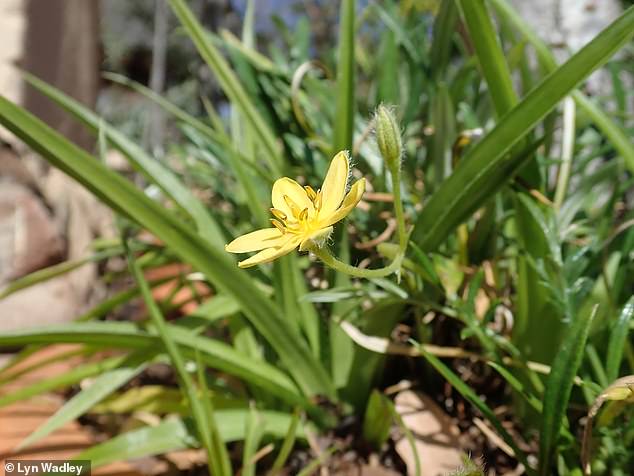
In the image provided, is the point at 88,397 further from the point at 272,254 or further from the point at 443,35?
the point at 443,35

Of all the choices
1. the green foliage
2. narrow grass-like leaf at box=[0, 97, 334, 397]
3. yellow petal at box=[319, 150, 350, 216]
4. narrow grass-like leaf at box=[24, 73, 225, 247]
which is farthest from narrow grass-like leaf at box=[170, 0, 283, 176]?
yellow petal at box=[319, 150, 350, 216]

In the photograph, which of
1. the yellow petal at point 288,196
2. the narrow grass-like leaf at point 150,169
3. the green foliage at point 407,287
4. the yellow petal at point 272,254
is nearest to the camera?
the yellow petal at point 272,254

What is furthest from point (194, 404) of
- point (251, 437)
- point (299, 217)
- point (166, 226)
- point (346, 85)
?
point (346, 85)

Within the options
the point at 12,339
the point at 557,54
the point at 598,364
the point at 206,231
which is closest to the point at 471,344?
the point at 598,364

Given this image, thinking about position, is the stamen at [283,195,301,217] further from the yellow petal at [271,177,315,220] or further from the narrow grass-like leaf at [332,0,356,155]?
the narrow grass-like leaf at [332,0,356,155]

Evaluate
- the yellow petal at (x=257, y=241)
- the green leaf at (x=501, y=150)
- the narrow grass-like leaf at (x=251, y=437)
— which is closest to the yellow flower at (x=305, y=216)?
the yellow petal at (x=257, y=241)

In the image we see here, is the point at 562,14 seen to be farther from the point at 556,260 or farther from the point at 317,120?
the point at 556,260

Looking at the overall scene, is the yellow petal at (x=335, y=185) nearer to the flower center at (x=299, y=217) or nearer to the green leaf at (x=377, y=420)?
the flower center at (x=299, y=217)
